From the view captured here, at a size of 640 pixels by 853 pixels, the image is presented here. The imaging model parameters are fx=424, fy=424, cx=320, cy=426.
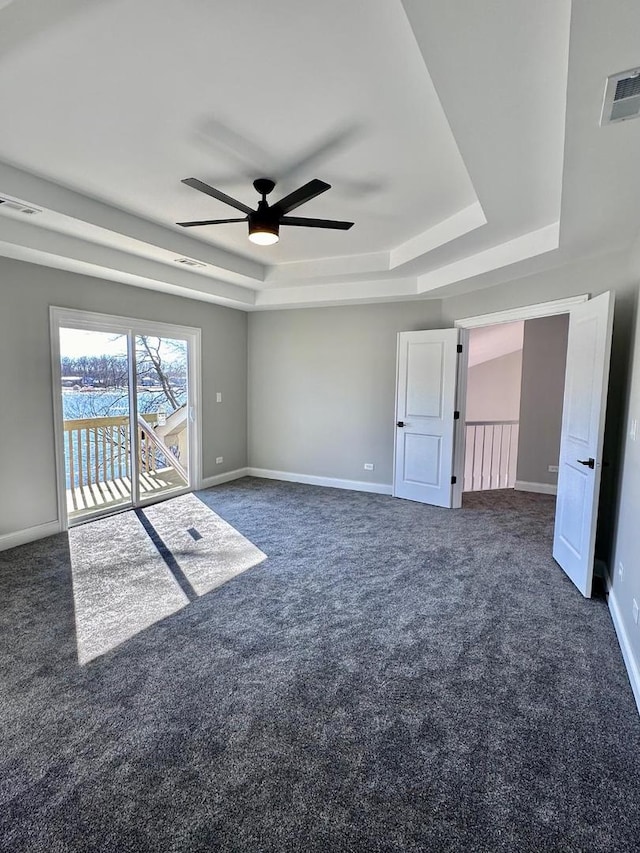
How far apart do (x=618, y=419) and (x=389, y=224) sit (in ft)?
7.86

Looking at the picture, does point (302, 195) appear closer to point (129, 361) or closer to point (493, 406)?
point (129, 361)

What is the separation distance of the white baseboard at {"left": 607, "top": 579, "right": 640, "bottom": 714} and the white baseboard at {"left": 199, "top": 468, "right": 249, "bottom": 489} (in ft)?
15.2

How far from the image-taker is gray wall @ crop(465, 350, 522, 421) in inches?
301

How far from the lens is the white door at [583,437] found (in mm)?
2916

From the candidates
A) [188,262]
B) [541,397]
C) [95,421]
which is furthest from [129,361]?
[541,397]

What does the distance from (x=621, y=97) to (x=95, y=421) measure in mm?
4781

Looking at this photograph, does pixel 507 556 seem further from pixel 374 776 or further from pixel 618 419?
pixel 374 776

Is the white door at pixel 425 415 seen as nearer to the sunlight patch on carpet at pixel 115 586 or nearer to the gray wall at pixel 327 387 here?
the gray wall at pixel 327 387

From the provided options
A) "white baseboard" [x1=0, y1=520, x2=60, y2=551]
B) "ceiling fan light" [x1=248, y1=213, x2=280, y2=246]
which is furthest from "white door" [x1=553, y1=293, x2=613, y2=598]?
"white baseboard" [x1=0, y1=520, x2=60, y2=551]

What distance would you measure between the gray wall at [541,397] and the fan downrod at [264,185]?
4182 mm

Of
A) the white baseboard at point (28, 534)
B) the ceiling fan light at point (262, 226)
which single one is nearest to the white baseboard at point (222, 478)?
the white baseboard at point (28, 534)

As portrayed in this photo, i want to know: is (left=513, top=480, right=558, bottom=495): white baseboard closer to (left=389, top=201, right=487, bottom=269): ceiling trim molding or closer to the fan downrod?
(left=389, top=201, right=487, bottom=269): ceiling trim molding

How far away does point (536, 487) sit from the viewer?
5.82 metres

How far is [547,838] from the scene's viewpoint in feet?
4.65
